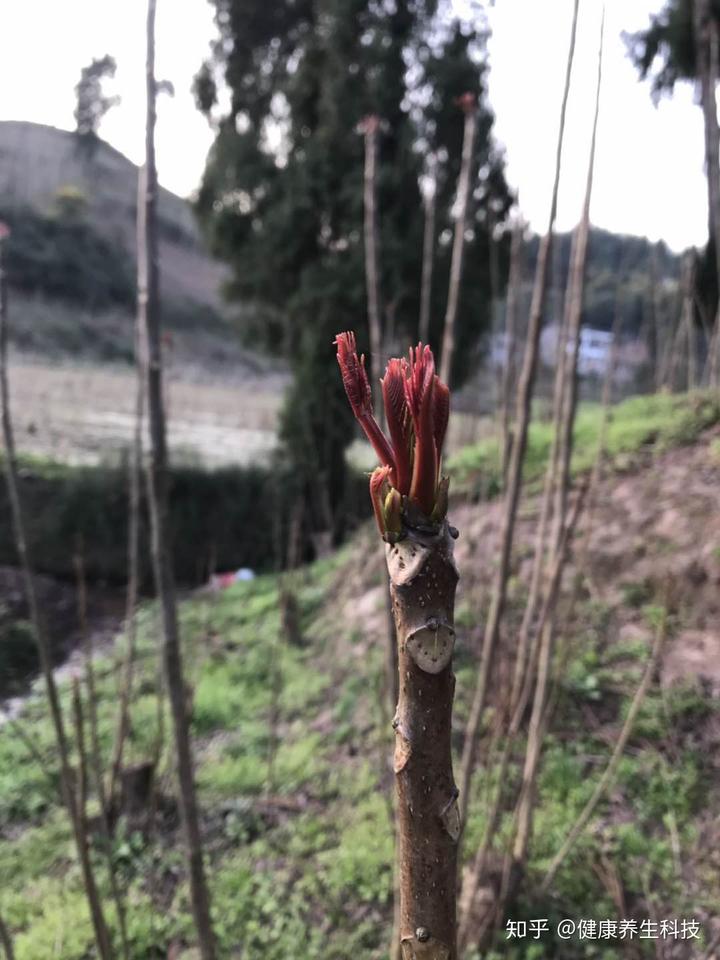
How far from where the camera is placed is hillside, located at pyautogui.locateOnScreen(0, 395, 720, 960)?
219cm

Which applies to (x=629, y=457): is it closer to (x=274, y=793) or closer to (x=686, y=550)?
(x=686, y=550)

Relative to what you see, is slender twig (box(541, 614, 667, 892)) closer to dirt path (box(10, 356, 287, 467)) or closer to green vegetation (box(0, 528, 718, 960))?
green vegetation (box(0, 528, 718, 960))

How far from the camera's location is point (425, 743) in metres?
0.47

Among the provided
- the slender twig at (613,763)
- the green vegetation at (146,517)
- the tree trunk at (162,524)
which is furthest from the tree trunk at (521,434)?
the green vegetation at (146,517)

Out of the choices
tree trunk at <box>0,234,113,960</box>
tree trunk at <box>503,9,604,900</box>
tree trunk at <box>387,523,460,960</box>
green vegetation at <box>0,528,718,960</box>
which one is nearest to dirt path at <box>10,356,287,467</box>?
green vegetation at <box>0,528,718,960</box>

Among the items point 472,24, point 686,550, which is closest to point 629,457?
point 686,550

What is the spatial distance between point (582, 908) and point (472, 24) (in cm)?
757

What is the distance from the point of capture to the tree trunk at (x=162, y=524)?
1.20 meters

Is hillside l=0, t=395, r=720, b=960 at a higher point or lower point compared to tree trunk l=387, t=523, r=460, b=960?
lower

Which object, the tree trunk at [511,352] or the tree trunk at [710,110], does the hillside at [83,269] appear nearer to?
the tree trunk at [511,352]

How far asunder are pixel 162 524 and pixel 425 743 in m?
0.88

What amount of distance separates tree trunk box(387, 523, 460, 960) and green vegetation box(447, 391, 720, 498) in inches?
147

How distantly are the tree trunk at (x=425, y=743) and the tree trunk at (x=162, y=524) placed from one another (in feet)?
2.51

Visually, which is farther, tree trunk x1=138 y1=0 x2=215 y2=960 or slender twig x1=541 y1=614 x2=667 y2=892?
slender twig x1=541 y1=614 x2=667 y2=892
